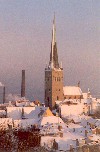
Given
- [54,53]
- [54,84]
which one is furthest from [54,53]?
[54,84]

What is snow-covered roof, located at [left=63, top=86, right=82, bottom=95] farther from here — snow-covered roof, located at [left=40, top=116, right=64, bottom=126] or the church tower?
snow-covered roof, located at [left=40, top=116, right=64, bottom=126]

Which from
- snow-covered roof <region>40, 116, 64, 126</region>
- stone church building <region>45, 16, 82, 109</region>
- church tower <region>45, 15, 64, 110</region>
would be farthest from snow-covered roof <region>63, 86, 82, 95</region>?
snow-covered roof <region>40, 116, 64, 126</region>

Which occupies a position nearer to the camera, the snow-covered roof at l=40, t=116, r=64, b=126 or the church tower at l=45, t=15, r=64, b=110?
the snow-covered roof at l=40, t=116, r=64, b=126

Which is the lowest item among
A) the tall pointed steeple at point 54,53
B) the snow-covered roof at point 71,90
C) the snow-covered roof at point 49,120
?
the snow-covered roof at point 49,120

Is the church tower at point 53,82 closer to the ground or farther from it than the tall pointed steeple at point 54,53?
closer to the ground

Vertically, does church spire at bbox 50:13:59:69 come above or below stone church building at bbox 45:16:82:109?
above

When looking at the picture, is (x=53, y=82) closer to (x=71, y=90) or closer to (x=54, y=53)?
(x=71, y=90)

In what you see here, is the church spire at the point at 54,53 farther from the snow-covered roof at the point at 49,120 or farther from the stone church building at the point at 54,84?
the snow-covered roof at the point at 49,120

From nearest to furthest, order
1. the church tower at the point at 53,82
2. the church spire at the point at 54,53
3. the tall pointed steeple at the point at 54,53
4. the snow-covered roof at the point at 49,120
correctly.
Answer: the snow-covered roof at the point at 49,120 < the church tower at the point at 53,82 < the tall pointed steeple at the point at 54,53 < the church spire at the point at 54,53

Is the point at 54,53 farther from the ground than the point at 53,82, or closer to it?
farther from the ground

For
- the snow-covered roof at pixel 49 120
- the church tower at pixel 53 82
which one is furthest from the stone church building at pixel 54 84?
the snow-covered roof at pixel 49 120

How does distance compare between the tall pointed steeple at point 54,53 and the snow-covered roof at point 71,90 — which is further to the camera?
the snow-covered roof at point 71,90

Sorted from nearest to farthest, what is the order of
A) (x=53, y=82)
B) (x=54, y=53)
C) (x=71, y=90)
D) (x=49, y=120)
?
(x=49, y=120) < (x=53, y=82) < (x=71, y=90) < (x=54, y=53)

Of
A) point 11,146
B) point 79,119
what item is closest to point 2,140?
point 11,146
